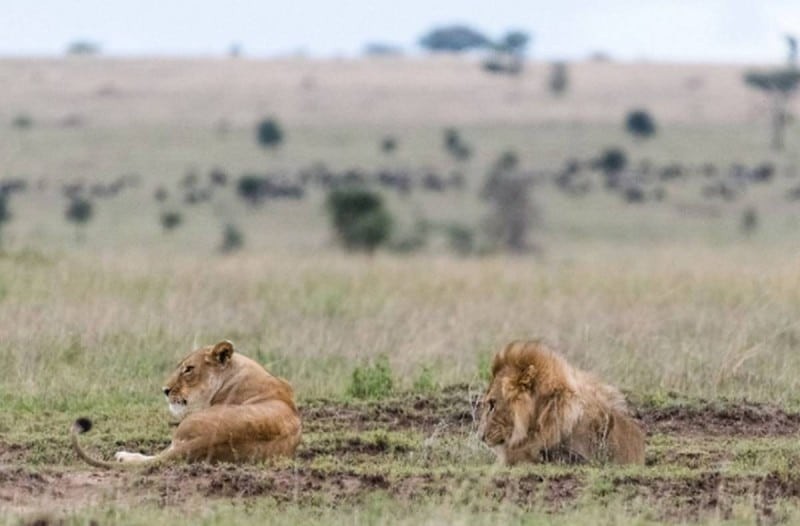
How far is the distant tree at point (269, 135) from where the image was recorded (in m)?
49.8

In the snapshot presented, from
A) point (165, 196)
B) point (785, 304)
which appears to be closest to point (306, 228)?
point (165, 196)

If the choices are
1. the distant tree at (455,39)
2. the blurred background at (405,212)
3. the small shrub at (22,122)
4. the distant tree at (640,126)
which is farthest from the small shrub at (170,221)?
the distant tree at (455,39)

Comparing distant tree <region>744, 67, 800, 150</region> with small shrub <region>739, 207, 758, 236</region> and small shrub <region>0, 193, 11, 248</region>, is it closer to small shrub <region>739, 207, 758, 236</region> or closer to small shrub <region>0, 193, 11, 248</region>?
small shrub <region>739, 207, 758, 236</region>

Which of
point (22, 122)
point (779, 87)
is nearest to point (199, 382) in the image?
point (779, 87)

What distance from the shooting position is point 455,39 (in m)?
85.2

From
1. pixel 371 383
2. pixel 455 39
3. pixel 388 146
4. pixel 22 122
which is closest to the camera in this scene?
pixel 371 383

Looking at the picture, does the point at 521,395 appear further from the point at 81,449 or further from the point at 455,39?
the point at 455,39

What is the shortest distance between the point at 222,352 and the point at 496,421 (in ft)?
4.51

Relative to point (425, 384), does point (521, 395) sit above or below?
above

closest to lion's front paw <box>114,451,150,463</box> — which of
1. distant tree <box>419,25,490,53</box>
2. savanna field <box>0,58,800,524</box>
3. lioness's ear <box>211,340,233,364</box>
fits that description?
savanna field <box>0,58,800,524</box>

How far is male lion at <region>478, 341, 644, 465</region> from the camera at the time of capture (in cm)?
760

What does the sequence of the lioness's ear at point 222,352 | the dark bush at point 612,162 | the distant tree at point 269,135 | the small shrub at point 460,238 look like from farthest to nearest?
the distant tree at point 269,135
the dark bush at point 612,162
the small shrub at point 460,238
the lioness's ear at point 222,352

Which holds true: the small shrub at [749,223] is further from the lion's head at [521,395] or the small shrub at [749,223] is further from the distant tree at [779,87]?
the lion's head at [521,395]

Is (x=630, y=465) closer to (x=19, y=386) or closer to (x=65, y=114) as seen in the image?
(x=19, y=386)
